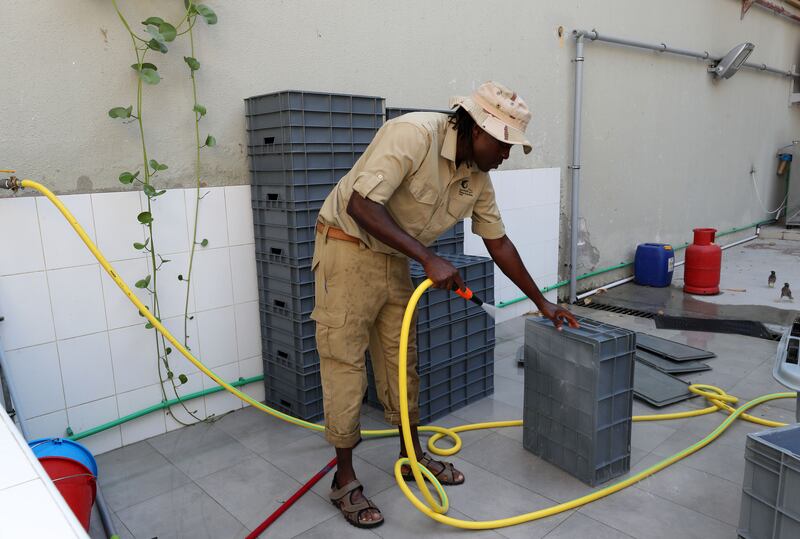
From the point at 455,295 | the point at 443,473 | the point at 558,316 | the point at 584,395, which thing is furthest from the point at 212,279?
the point at 584,395

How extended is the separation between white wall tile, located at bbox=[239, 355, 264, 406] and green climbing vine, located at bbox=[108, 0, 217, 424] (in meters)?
0.33

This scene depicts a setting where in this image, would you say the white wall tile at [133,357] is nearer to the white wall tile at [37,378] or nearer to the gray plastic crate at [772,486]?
the white wall tile at [37,378]

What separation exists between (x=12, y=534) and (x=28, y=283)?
6.12 ft

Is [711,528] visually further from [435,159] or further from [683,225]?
[683,225]

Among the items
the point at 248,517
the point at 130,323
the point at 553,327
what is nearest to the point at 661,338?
the point at 553,327

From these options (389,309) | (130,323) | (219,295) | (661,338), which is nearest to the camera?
(389,309)

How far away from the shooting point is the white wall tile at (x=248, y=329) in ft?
9.96

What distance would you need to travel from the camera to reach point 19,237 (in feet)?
7.57

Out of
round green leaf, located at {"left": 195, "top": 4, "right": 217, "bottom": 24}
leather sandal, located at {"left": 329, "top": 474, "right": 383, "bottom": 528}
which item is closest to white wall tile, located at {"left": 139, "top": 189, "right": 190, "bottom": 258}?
round green leaf, located at {"left": 195, "top": 4, "right": 217, "bottom": 24}

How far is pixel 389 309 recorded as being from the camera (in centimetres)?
222

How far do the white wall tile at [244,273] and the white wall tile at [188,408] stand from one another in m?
→ 0.45

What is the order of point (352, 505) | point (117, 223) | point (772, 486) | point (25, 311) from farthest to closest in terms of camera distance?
point (117, 223) < point (25, 311) < point (352, 505) < point (772, 486)

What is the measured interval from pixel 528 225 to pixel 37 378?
11.6ft

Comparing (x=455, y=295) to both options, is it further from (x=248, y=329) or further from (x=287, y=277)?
(x=248, y=329)
